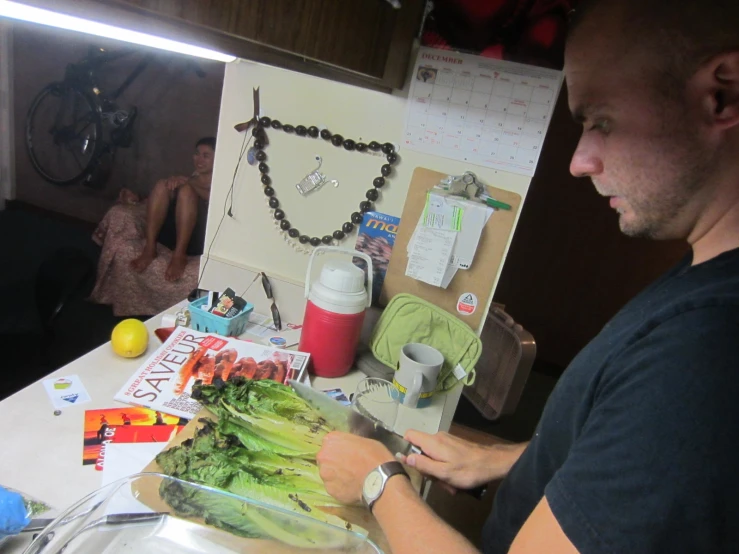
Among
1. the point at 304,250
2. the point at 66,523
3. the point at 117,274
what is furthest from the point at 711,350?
the point at 117,274

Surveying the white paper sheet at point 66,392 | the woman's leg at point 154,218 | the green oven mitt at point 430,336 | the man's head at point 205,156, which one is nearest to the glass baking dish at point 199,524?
the white paper sheet at point 66,392

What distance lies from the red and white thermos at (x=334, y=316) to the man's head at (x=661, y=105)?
622 millimetres

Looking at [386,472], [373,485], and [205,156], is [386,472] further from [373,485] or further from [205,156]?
[205,156]

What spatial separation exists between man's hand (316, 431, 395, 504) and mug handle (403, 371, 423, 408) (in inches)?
12.5

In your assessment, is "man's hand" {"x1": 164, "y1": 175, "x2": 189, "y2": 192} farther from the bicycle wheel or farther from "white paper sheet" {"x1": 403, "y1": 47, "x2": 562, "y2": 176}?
"white paper sheet" {"x1": 403, "y1": 47, "x2": 562, "y2": 176}

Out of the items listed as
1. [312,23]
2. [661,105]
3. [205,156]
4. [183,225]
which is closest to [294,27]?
[312,23]

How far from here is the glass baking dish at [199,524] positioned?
0.67 metres

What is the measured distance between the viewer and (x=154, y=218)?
3.14 m

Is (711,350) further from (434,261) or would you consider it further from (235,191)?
(235,191)

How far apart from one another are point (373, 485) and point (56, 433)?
0.57 m

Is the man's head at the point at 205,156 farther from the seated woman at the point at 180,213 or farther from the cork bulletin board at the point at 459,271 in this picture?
the cork bulletin board at the point at 459,271

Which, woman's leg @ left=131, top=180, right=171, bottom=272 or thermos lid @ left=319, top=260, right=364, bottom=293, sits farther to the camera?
woman's leg @ left=131, top=180, right=171, bottom=272

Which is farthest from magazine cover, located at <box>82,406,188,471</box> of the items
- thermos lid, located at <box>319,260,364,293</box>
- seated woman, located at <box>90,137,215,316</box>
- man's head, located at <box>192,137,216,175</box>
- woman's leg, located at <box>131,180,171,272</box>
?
man's head, located at <box>192,137,216,175</box>

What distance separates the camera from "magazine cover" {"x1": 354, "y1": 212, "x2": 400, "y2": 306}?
129 centimetres
